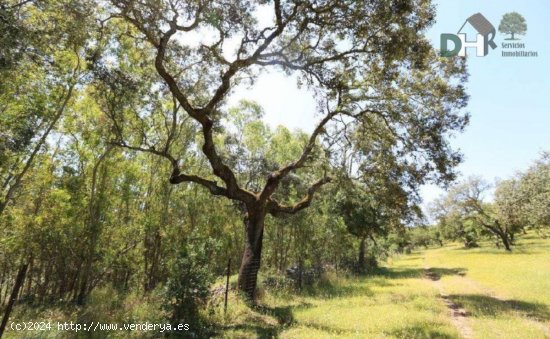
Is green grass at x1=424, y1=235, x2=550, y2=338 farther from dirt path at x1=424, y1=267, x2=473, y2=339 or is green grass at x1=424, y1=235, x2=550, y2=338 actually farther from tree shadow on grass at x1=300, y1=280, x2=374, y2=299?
tree shadow on grass at x1=300, y1=280, x2=374, y2=299

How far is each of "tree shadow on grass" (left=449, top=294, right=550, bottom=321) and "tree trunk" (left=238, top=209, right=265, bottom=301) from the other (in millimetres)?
8941

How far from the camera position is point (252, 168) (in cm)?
2631

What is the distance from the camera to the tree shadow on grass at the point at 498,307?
11.9m

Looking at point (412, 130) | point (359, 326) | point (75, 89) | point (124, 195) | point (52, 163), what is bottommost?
point (359, 326)

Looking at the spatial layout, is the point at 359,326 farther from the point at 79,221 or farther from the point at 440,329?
the point at 79,221

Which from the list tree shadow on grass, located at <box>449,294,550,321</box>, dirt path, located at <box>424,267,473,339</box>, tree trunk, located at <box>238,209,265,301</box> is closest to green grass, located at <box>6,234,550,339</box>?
tree shadow on grass, located at <box>449,294,550,321</box>

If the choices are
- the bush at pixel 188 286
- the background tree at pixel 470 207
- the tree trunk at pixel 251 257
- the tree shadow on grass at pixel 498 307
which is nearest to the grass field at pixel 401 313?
the tree shadow on grass at pixel 498 307

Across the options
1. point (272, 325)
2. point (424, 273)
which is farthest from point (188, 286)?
point (424, 273)

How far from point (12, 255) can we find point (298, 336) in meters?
21.6

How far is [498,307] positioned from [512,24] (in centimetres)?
1394

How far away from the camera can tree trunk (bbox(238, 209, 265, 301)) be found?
45.4 feet

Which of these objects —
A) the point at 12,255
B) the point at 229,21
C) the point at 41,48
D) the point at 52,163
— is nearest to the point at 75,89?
the point at 52,163

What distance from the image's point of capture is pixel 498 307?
42.6 ft

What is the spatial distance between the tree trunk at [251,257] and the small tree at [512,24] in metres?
15.6
